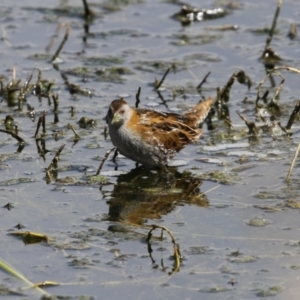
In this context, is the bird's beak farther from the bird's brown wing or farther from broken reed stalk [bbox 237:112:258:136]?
broken reed stalk [bbox 237:112:258:136]

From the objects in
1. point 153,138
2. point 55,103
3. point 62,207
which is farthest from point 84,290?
point 55,103

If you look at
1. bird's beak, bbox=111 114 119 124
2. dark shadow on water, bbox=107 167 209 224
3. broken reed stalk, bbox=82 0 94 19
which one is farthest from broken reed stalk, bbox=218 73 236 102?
broken reed stalk, bbox=82 0 94 19

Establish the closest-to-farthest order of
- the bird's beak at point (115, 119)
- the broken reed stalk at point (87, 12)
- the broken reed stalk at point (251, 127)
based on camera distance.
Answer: the bird's beak at point (115, 119) < the broken reed stalk at point (251, 127) < the broken reed stalk at point (87, 12)

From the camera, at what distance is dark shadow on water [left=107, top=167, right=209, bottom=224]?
7.60 m

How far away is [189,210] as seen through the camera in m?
7.68

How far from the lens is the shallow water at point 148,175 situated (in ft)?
21.2

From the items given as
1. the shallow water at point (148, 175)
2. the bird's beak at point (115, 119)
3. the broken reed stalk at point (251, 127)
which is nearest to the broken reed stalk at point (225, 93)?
the shallow water at point (148, 175)

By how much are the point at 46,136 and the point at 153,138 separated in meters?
1.43

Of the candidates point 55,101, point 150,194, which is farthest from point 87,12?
point 150,194

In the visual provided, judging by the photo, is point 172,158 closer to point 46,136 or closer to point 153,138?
point 153,138

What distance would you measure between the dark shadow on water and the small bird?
0.16 metres

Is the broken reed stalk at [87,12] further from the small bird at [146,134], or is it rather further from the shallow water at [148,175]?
the small bird at [146,134]

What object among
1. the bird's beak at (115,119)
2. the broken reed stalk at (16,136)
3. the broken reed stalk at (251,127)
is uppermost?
the bird's beak at (115,119)

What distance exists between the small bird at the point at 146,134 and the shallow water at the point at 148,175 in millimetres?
207
